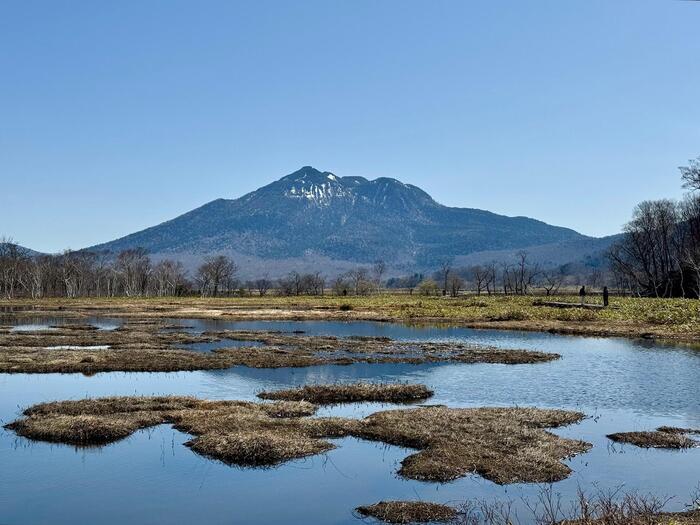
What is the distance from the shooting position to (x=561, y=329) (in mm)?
67188

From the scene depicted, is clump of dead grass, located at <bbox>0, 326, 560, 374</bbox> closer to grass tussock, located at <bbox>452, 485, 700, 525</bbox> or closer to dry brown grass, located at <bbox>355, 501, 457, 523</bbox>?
dry brown grass, located at <bbox>355, 501, 457, 523</bbox>

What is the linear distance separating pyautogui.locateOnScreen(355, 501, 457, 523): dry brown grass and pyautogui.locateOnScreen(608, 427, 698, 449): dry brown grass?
32.3 feet

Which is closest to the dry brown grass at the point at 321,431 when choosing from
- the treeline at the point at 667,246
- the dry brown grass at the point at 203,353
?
the dry brown grass at the point at 203,353

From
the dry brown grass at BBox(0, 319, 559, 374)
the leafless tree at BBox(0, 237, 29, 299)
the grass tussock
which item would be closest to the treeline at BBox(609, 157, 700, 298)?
the dry brown grass at BBox(0, 319, 559, 374)

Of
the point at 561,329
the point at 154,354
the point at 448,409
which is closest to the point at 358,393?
the point at 448,409

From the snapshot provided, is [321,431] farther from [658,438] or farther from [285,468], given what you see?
[658,438]

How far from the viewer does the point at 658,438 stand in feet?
73.3

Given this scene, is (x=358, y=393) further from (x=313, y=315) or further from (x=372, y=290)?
(x=372, y=290)

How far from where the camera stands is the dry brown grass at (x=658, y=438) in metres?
21.9

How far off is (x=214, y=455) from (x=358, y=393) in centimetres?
1138

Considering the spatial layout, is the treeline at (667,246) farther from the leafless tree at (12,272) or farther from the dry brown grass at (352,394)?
the leafless tree at (12,272)

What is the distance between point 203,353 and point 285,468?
2929 cm

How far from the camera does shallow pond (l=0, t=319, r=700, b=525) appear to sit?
53.5 ft

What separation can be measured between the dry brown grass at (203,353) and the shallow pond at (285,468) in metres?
5.18
